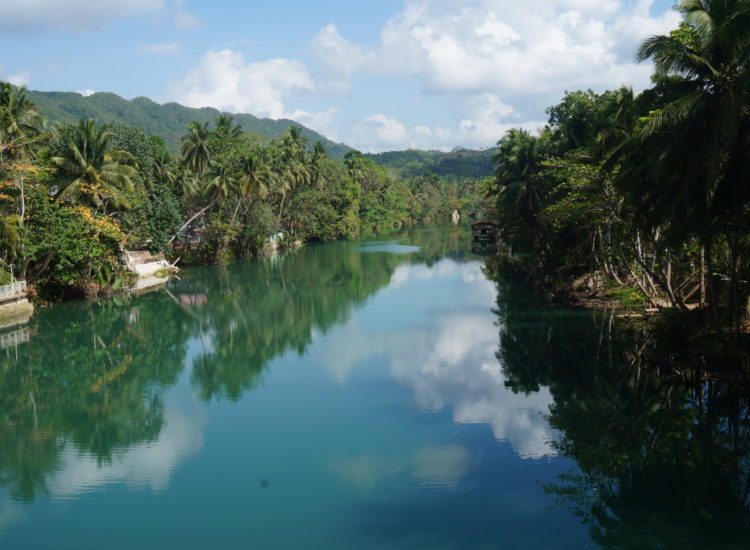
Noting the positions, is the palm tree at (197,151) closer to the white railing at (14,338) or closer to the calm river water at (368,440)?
the calm river water at (368,440)

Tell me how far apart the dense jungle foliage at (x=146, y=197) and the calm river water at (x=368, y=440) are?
17.9ft

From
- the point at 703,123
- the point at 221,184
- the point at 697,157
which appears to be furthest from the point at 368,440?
the point at 221,184

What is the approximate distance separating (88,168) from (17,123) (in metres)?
6.03

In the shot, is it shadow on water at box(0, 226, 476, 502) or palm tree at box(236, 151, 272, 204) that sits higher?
palm tree at box(236, 151, 272, 204)

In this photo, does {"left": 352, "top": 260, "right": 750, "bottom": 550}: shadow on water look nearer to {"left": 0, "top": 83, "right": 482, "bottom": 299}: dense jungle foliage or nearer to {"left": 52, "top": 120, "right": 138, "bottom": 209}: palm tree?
{"left": 0, "top": 83, "right": 482, "bottom": 299}: dense jungle foliage

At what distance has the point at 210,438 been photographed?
48.0ft

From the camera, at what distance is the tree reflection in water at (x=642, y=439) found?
10047 mm

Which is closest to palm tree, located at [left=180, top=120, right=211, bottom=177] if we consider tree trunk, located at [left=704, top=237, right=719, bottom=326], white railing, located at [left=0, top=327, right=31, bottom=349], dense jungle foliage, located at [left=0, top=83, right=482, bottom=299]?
dense jungle foliage, located at [left=0, top=83, right=482, bottom=299]

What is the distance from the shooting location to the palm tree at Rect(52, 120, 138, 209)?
32719 mm

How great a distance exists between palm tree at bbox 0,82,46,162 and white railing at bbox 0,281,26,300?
5940 millimetres

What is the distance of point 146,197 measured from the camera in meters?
41.6

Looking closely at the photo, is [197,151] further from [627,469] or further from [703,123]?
[627,469]

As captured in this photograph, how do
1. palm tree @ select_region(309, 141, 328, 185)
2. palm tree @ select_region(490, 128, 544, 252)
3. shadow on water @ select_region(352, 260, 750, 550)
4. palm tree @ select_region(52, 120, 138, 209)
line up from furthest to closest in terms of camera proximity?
palm tree @ select_region(309, 141, 328, 185) < palm tree @ select_region(490, 128, 544, 252) < palm tree @ select_region(52, 120, 138, 209) < shadow on water @ select_region(352, 260, 750, 550)

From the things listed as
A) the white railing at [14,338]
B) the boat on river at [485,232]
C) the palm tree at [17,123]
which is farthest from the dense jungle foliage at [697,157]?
the boat on river at [485,232]
